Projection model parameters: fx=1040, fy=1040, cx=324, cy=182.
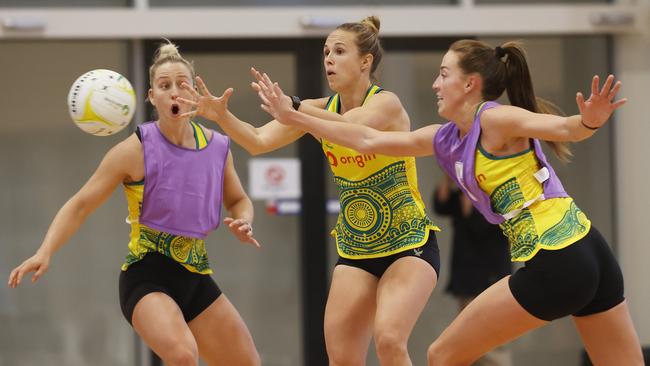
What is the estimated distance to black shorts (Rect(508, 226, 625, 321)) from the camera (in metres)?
3.52

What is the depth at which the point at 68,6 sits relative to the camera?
6.78 meters

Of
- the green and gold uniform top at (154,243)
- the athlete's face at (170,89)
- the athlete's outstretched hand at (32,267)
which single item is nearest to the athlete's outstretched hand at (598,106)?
the athlete's face at (170,89)

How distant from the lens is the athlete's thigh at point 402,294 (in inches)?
157

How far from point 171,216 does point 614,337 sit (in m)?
1.81

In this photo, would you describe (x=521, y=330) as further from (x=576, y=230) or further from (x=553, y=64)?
(x=553, y=64)

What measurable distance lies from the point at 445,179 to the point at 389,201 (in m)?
2.83

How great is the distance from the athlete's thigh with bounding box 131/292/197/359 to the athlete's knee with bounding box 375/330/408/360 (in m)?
0.71

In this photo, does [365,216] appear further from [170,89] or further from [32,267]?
[32,267]

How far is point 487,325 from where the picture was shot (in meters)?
3.60

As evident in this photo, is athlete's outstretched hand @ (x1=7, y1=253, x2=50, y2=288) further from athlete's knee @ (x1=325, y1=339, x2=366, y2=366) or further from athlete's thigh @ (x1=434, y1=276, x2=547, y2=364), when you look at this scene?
athlete's thigh @ (x1=434, y1=276, x2=547, y2=364)

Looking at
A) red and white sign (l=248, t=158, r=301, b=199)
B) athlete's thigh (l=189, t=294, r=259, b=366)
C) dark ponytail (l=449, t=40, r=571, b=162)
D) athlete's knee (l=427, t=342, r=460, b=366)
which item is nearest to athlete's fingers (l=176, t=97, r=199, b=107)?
athlete's thigh (l=189, t=294, r=259, b=366)

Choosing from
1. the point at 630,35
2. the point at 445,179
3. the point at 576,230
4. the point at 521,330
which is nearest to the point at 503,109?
the point at 576,230

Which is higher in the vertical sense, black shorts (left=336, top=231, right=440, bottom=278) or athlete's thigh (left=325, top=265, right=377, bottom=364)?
black shorts (left=336, top=231, right=440, bottom=278)

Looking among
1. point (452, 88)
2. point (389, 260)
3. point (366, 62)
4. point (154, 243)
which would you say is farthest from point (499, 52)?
point (154, 243)
